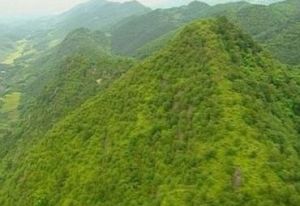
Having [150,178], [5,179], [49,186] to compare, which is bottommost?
[5,179]

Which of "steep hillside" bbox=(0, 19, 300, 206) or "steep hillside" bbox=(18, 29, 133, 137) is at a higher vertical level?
"steep hillside" bbox=(0, 19, 300, 206)

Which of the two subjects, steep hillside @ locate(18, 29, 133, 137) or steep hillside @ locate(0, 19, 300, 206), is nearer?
steep hillside @ locate(0, 19, 300, 206)

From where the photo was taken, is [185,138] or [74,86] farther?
[74,86]

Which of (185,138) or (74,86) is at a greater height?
(185,138)

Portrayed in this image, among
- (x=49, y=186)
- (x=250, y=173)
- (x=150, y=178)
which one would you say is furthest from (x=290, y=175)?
(x=49, y=186)

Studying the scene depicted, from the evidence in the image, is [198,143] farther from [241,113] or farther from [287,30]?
[287,30]

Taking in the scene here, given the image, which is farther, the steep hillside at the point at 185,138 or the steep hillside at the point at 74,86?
the steep hillside at the point at 74,86

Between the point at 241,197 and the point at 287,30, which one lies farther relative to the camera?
the point at 287,30

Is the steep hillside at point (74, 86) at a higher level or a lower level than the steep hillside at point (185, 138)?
lower
